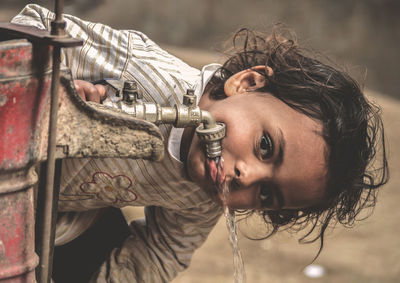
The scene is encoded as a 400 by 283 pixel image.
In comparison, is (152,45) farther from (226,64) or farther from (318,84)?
(318,84)

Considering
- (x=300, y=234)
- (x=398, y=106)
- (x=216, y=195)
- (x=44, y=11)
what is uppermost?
(x=44, y=11)

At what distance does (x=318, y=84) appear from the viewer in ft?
5.18

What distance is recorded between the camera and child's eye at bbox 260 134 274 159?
1438mm

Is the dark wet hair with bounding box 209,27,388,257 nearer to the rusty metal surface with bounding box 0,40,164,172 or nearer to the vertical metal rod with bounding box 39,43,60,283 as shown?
the rusty metal surface with bounding box 0,40,164,172

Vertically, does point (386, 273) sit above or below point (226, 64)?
below

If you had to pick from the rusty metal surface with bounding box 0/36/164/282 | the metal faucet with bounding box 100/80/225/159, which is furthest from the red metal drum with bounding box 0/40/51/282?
the metal faucet with bounding box 100/80/225/159

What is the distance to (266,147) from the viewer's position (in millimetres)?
1450

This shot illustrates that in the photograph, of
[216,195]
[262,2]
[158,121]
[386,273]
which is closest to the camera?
[158,121]

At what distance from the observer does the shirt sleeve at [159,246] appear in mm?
1726

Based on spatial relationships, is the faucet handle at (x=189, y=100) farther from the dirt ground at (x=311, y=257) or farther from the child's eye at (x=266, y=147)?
the dirt ground at (x=311, y=257)

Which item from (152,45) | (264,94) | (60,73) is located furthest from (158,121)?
(152,45)

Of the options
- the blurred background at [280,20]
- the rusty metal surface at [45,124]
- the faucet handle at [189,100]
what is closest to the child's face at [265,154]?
the faucet handle at [189,100]

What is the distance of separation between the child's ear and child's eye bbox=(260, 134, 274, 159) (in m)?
0.19

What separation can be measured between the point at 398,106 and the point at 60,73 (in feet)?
14.2
